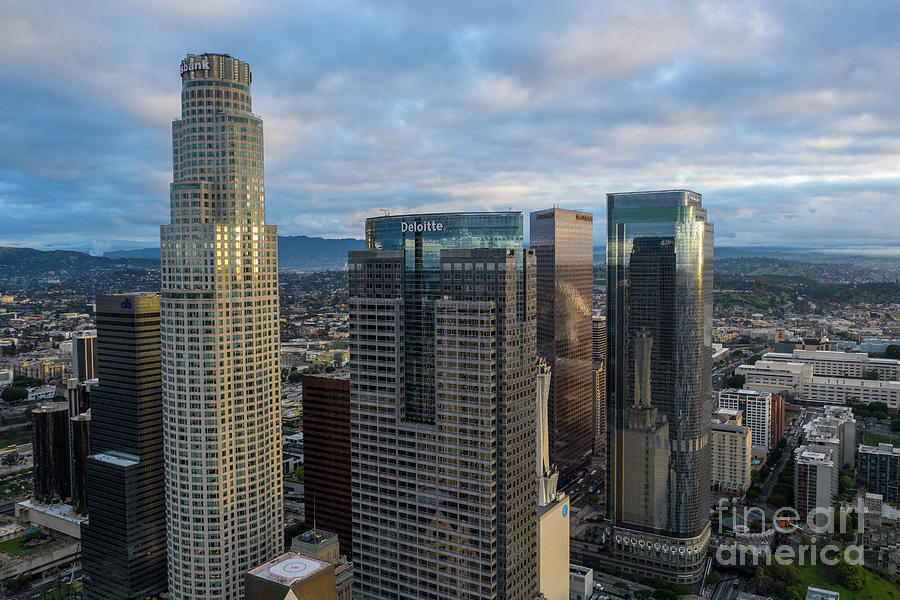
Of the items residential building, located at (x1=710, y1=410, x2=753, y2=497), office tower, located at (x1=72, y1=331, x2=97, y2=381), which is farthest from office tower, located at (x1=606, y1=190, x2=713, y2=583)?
office tower, located at (x1=72, y1=331, x2=97, y2=381)

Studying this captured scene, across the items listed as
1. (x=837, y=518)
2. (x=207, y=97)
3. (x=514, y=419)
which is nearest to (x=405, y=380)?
(x=514, y=419)

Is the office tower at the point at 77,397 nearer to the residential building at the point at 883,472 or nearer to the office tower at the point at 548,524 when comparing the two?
the office tower at the point at 548,524

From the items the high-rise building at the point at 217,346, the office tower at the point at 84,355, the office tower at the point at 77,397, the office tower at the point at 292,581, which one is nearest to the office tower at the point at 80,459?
the office tower at the point at 77,397

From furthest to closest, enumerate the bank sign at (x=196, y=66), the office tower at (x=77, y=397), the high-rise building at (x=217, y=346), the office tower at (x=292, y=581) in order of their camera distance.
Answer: the office tower at (x=77, y=397) < the bank sign at (x=196, y=66) < the high-rise building at (x=217, y=346) < the office tower at (x=292, y=581)

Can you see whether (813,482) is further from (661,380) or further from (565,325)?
(565,325)

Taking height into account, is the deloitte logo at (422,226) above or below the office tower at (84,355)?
above
